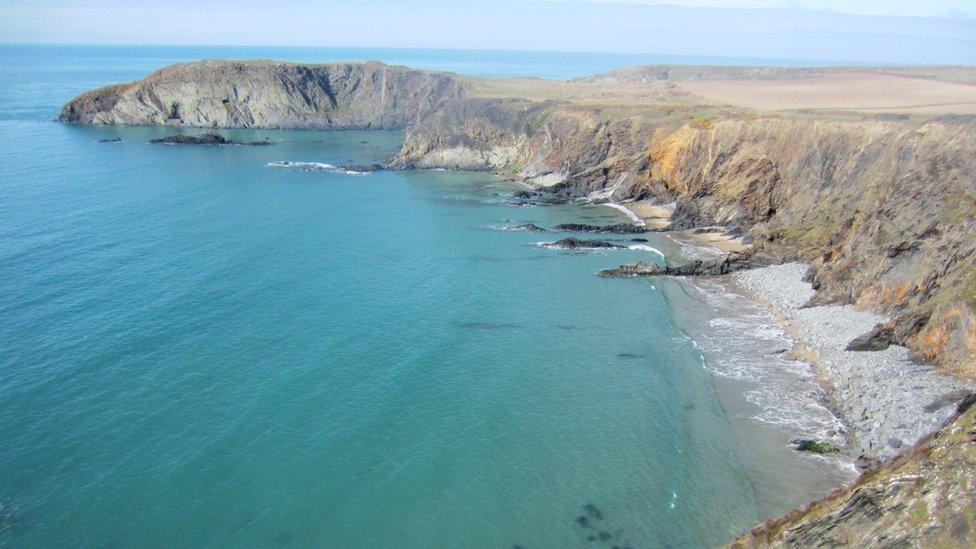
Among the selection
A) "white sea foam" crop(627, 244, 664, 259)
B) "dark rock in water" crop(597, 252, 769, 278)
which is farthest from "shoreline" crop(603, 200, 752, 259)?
"dark rock in water" crop(597, 252, 769, 278)

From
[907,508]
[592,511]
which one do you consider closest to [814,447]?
[592,511]

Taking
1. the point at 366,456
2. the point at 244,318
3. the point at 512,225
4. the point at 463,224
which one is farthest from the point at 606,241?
the point at 366,456

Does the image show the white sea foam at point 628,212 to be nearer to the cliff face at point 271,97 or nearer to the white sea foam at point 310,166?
the white sea foam at point 310,166

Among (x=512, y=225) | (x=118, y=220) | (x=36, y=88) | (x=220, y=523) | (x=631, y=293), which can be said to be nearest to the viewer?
(x=220, y=523)

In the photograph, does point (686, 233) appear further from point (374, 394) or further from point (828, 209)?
point (374, 394)

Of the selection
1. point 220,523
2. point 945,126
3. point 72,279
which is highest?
point 945,126

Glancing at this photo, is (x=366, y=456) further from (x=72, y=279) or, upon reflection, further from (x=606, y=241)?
(x=606, y=241)
